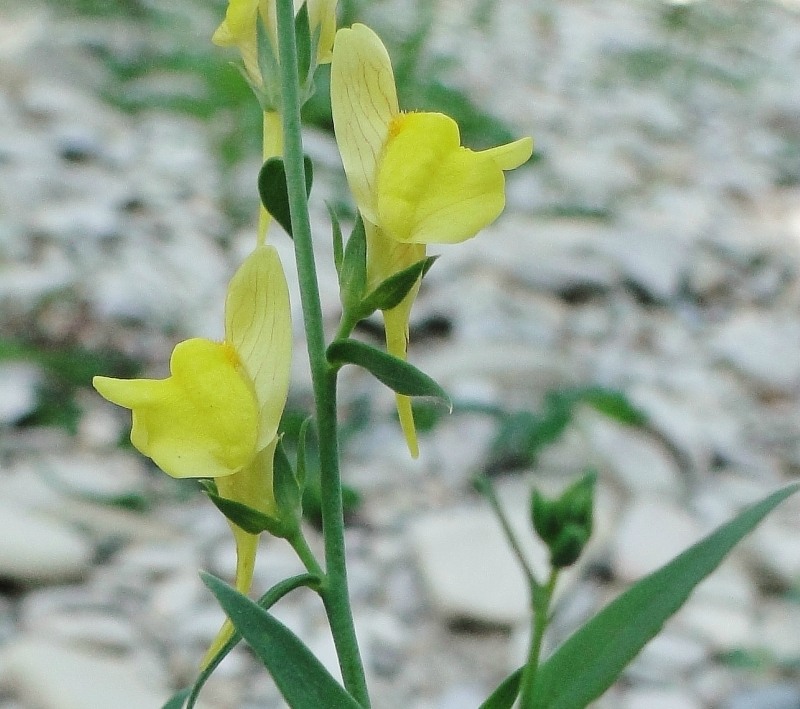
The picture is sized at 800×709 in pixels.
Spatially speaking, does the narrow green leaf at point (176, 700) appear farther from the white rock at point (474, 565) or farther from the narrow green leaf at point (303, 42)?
the white rock at point (474, 565)

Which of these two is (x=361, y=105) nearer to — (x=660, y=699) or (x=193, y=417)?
(x=193, y=417)

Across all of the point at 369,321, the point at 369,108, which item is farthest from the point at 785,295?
the point at 369,108

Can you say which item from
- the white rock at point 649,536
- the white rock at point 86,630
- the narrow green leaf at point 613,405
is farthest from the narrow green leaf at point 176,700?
the narrow green leaf at point 613,405

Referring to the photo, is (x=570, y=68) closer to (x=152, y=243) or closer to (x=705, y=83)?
(x=705, y=83)

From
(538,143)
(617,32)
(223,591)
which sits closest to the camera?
(223,591)

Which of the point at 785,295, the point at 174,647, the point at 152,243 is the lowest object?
the point at 174,647

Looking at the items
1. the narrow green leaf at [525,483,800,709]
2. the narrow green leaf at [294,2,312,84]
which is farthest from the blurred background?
the narrow green leaf at [294,2,312,84]
